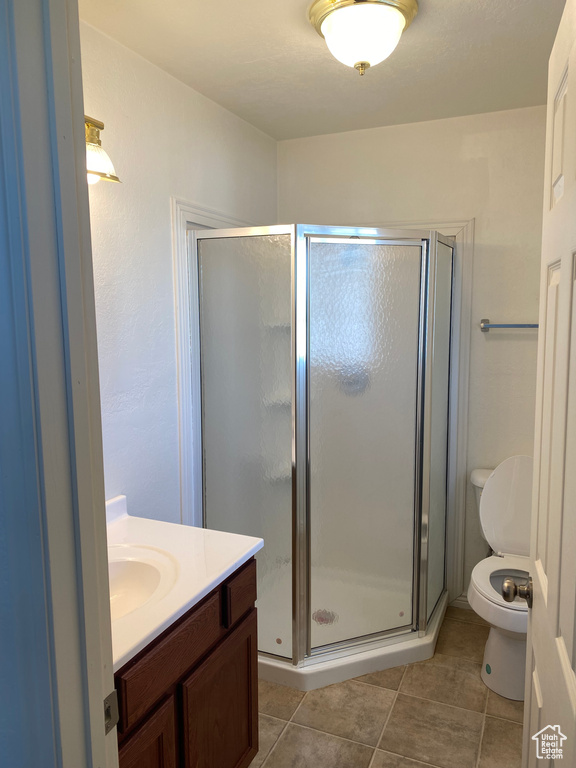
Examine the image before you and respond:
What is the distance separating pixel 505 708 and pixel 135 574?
1.57 metres

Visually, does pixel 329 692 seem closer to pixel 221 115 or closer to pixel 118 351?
pixel 118 351

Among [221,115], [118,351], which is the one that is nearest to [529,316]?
[221,115]

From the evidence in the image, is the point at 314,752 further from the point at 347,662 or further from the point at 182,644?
the point at 182,644

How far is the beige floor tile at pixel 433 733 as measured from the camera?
1.95 meters

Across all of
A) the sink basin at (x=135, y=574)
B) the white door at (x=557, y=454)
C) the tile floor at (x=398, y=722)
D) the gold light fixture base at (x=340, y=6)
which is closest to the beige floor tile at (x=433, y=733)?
the tile floor at (x=398, y=722)

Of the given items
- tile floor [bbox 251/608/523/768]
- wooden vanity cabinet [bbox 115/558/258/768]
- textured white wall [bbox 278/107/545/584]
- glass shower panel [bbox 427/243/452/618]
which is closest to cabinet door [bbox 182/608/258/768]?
wooden vanity cabinet [bbox 115/558/258/768]

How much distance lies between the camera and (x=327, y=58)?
1.97m

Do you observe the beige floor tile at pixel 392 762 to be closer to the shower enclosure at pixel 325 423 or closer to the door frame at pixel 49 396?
the shower enclosure at pixel 325 423

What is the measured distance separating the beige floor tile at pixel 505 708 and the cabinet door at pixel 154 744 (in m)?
1.39

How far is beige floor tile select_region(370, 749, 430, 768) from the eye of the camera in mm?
1907

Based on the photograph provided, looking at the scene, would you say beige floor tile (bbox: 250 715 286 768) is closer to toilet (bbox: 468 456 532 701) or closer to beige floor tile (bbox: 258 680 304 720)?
beige floor tile (bbox: 258 680 304 720)

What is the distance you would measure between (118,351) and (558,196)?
1.41 meters

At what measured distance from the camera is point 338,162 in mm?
2852

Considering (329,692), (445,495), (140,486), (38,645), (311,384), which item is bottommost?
(329,692)
